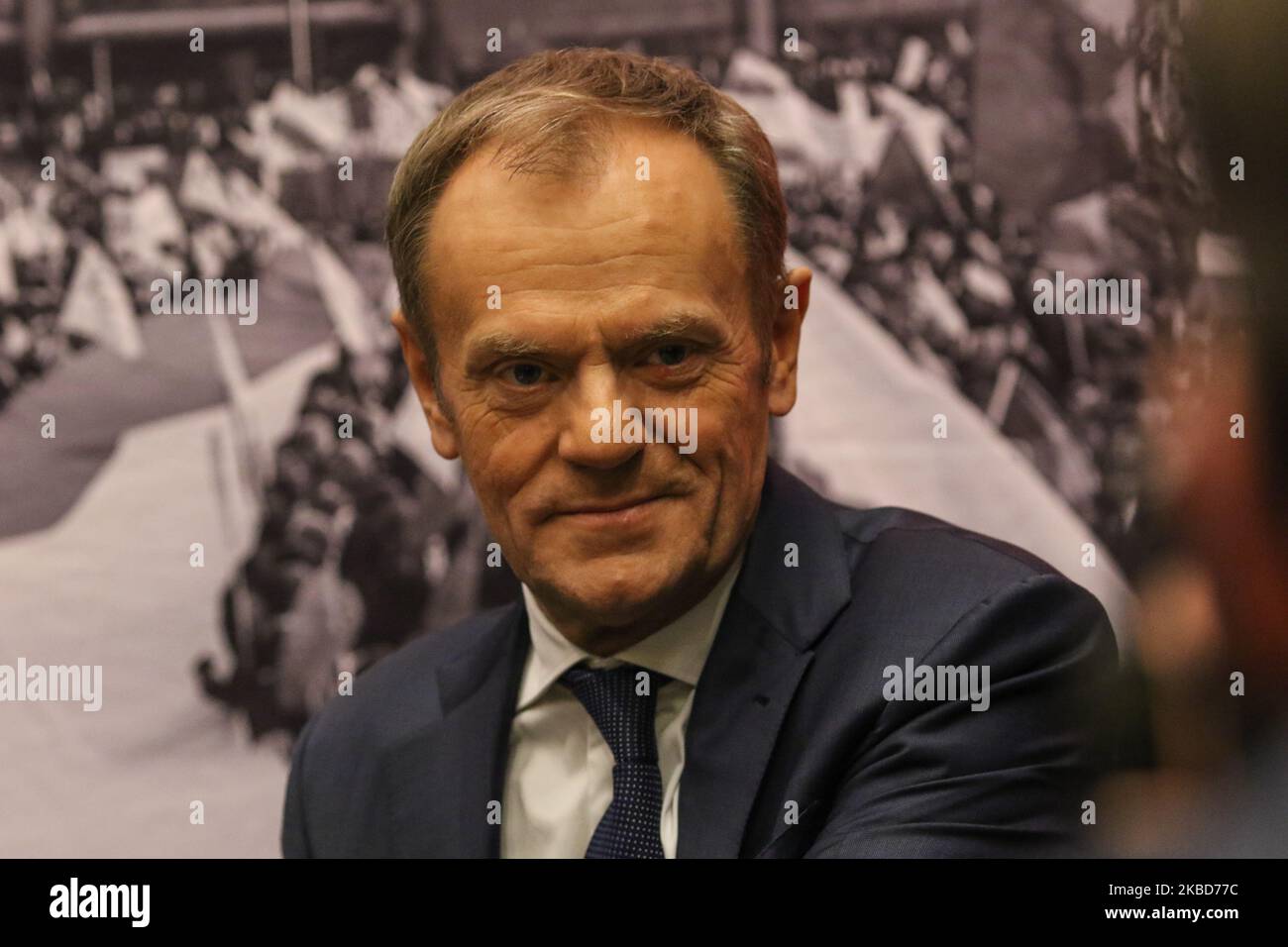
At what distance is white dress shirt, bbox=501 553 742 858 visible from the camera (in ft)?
5.02

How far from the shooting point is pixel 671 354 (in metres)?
1.50

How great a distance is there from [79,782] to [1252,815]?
1996mm

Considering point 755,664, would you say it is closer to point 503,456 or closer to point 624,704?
point 624,704

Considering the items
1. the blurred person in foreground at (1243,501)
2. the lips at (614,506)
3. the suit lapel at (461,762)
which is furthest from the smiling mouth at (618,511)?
the blurred person in foreground at (1243,501)

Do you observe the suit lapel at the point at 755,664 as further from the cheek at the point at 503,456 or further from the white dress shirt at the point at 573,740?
the cheek at the point at 503,456

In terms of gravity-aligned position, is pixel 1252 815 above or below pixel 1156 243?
below

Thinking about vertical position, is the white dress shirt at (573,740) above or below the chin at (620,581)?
below

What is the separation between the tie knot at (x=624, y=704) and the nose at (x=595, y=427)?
0.80 ft

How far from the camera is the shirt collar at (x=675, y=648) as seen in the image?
1.54 metres

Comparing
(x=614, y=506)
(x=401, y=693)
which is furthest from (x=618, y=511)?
(x=401, y=693)

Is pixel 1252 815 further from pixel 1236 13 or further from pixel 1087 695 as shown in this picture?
pixel 1087 695
